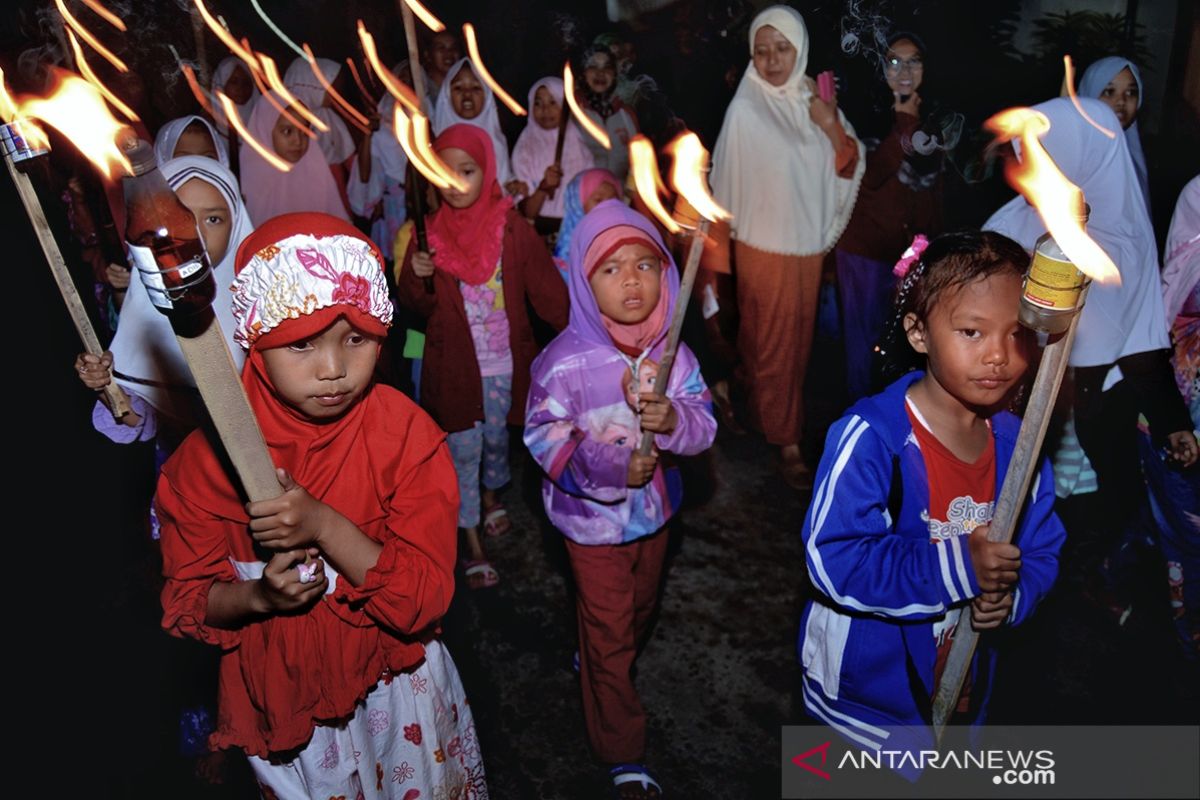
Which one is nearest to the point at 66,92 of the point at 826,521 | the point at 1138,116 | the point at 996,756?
the point at 826,521

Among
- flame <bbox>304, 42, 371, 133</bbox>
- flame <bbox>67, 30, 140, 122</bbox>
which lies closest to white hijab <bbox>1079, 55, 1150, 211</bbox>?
flame <bbox>67, 30, 140, 122</bbox>

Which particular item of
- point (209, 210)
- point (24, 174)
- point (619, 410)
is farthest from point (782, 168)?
point (24, 174)

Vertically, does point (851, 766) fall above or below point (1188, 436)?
below

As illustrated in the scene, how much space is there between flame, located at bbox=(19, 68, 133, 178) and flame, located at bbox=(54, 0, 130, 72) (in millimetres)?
5635

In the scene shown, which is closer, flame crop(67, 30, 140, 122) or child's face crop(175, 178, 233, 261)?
child's face crop(175, 178, 233, 261)

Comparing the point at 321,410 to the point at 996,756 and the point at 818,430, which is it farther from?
the point at 818,430

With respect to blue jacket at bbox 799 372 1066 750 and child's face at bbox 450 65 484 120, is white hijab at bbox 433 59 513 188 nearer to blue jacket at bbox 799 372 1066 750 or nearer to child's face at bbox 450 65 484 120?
child's face at bbox 450 65 484 120

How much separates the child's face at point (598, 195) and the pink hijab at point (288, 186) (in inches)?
82.0

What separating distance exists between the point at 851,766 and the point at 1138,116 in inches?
171

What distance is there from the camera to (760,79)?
18.8 feet

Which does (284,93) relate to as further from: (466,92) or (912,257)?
(912,257)

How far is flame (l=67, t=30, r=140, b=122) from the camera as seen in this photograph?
17.8 ft

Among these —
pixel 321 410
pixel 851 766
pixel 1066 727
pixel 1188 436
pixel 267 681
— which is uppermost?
pixel 321 410

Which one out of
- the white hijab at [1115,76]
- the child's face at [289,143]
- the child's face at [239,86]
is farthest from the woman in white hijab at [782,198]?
the child's face at [239,86]
